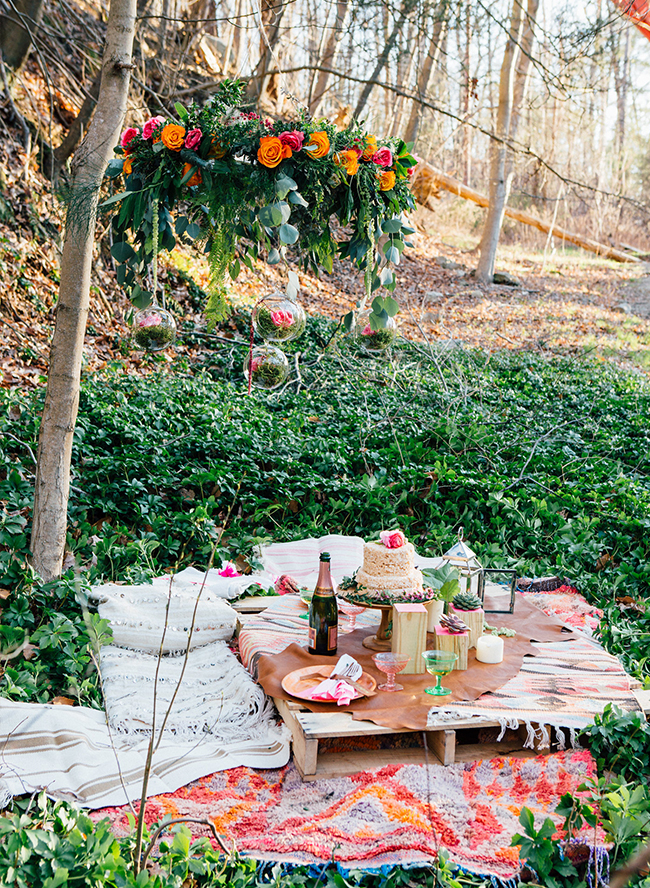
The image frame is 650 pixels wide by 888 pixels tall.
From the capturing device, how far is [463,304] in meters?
13.5

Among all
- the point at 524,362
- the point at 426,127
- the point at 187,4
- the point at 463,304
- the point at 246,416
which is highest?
the point at 426,127

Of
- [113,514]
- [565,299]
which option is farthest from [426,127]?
[113,514]

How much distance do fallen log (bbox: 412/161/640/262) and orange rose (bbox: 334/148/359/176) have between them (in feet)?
47.5

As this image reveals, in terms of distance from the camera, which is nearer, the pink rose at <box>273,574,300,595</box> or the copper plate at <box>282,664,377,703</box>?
the copper plate at <box>282,664,377,703</box>

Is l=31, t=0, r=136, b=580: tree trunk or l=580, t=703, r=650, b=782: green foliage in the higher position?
l=31, t=0, r=136, b=580: tree trunk

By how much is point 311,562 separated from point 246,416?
1987 millimetres

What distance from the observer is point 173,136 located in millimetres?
2910

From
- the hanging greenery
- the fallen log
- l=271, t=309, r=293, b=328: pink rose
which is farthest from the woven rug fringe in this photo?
the fallen log

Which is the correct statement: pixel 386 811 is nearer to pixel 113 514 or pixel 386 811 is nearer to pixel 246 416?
pixel 113 514

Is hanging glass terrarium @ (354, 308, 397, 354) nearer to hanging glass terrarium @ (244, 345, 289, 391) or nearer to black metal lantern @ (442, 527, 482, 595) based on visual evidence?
hanging glass terrarium @ (244, 345, 289, 391)

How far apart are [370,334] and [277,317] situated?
0.56 m

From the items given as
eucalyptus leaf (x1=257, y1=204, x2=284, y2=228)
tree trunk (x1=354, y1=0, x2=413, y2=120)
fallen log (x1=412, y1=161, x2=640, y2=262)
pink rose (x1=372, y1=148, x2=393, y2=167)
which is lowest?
eucalyptus leaf (x1=257, y1=204, x2=284, y2=228)

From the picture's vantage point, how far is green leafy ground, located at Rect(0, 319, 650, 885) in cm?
365

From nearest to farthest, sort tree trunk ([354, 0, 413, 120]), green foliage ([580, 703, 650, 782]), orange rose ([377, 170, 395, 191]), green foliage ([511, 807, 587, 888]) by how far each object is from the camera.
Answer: green foliage ([511, 807, 587, 888])
green foliage ([580, 703, 650, 782])
orange rose ([377, 170, 395, 191])
tree trunk ([354, 0, 413, 120])
